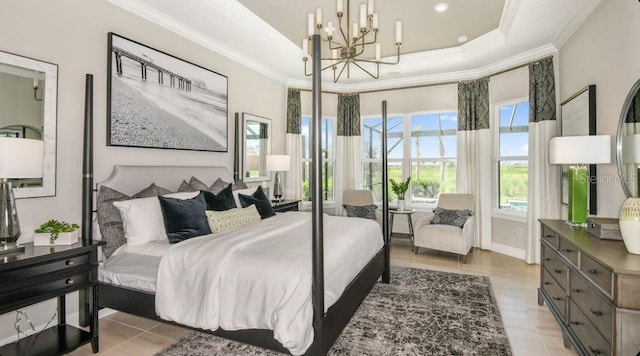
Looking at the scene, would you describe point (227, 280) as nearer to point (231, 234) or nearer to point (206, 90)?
point (231, 234)

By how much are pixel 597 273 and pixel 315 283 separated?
159 centimetres

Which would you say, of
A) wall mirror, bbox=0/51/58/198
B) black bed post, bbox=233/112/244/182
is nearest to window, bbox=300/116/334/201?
black bed post, bbox=233/112/244/182

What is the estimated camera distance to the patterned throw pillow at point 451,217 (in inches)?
191

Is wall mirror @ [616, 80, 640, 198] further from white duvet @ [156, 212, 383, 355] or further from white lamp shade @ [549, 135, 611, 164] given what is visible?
white duvet @ [156, 212, 383, 355]

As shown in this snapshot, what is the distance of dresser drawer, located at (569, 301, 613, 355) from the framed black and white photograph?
3767 mm

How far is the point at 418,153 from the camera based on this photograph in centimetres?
594

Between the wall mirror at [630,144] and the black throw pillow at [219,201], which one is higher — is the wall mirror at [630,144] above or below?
above

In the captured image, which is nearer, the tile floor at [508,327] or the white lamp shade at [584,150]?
the tile floor at [508,327]

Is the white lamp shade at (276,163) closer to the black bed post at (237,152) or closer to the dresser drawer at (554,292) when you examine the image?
the black bed post at (237,152)

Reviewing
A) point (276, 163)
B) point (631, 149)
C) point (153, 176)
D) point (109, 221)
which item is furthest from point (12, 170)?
point (631, 149)

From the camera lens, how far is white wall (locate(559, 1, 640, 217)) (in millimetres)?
2498

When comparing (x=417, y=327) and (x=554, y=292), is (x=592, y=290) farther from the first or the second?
(x=417, y=327)

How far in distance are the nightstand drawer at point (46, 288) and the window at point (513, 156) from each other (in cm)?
531

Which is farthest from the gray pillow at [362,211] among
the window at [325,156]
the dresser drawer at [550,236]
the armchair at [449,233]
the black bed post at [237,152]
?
the dresser drawer at [550,236]
